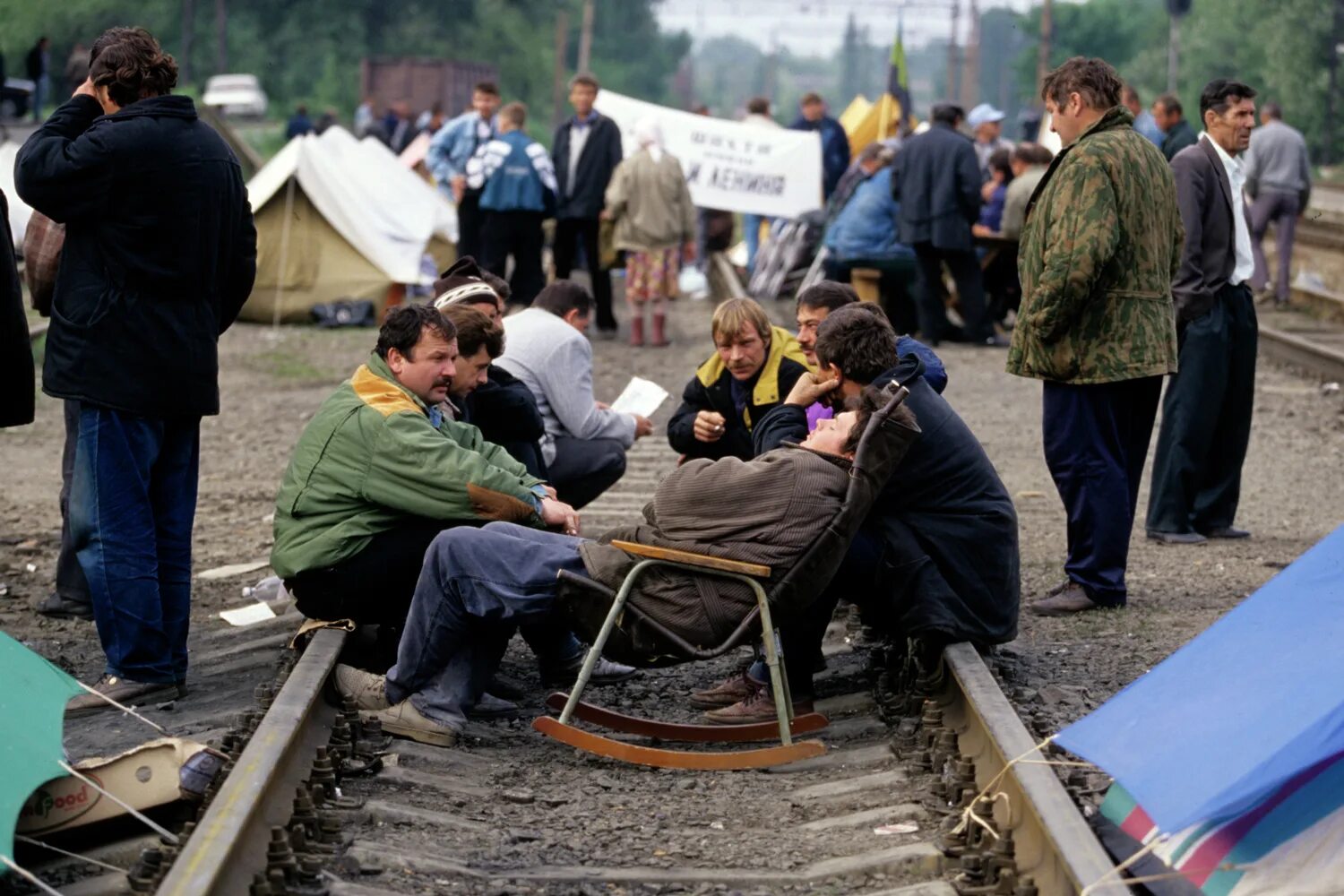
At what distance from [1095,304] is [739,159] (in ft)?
48.4

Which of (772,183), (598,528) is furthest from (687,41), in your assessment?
(598,528)

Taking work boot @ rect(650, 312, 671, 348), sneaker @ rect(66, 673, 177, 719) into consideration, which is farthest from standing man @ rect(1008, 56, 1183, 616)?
work boot @ rect(650, 312, 671, 348)

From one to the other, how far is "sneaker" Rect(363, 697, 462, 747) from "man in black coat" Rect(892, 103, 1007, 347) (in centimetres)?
1121

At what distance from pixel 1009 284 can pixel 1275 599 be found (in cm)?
1350

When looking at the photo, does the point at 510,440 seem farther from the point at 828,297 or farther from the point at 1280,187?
the point at 1280,187

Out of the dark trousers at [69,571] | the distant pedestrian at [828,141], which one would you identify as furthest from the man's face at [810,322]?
the distant pedestrian at [828,141]

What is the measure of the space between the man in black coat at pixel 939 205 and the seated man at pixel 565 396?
8.56 m

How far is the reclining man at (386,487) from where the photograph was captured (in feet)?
20.2

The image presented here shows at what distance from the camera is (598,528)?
9.34 metres

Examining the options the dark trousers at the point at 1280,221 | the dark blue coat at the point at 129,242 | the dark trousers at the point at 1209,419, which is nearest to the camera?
the dark blue coat at the point at 129,242

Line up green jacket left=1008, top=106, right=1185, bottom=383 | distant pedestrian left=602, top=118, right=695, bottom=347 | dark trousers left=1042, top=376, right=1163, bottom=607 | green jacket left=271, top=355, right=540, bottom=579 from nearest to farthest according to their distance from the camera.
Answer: green jacket left=271, top=355, right=540, bottom=579 < green jacket left=1008, top=106, right=1185, bottom=383 < dark trousers left=1042, top=376, right=1163, bottom=607 < distant pedestrian left=602, top=118, right=695, bottom=347

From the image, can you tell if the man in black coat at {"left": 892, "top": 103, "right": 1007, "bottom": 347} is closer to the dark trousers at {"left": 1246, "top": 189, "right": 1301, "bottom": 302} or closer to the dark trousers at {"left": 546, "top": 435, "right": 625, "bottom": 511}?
the dark trousers at {"left": 1246, "top": 189, "right": 1301, "bottom": 302}

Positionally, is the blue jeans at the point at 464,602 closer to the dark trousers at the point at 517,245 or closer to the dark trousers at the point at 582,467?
the dark trousers at the point at 582,467

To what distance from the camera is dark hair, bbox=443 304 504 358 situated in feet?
22.6
